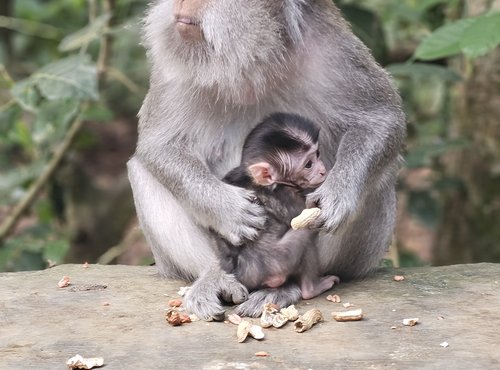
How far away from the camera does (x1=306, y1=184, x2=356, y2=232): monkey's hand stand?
475 centimetres

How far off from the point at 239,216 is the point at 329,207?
49 cm

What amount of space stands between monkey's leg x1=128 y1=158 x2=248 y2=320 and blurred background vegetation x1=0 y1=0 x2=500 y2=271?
107 centimetres

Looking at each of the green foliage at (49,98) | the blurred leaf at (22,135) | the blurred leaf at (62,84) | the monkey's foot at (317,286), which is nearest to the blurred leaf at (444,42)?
the monkey's foot at (317,286)

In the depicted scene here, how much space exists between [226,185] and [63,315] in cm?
114

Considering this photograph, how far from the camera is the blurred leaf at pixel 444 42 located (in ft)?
19.4

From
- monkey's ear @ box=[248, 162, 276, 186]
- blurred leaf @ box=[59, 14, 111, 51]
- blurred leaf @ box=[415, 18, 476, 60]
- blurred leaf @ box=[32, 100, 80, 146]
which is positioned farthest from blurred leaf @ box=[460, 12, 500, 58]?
blurred leaf @ box=[32, 100, 80, 146]

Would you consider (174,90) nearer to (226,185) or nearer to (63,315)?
(226,185)

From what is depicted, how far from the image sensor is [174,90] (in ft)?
17.4

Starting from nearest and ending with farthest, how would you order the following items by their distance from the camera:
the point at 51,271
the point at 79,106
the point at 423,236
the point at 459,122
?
1. the point at 51,271
2. the point at 79,106
3. the point at 459,122
4. the point at 423,236

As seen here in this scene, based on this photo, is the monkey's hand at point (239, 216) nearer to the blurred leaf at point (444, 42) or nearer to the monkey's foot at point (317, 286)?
the monkey's foot at point (317, 286)

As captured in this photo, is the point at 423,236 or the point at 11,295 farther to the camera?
the point at 423,236

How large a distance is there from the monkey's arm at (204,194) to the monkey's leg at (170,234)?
163 mm

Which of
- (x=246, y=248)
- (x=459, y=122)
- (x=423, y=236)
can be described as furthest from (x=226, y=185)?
(x=423, y=236)

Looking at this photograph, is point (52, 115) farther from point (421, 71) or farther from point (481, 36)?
point (481, 36)
